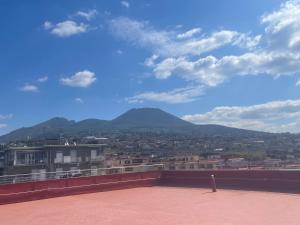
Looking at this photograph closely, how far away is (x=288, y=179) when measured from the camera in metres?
20.2

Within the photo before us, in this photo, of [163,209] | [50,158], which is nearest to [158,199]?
[163,209]

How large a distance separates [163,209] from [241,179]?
25.9 feet

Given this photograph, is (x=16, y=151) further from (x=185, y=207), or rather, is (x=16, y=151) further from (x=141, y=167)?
(x=185, y=207)

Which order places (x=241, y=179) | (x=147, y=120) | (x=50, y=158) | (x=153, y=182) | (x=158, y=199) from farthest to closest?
(x=147, y=120) → (x=50, y=158) → (x=153, y=182) → (x=241, y=179) → (x=158, y=199)

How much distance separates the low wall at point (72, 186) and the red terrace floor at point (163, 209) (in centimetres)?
63

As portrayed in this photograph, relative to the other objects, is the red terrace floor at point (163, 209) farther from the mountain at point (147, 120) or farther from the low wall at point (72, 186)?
the mountain at point (147, 120)

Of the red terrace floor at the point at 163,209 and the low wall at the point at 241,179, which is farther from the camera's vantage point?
the low wall at the point at 241,179

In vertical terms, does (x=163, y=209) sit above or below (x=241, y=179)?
below

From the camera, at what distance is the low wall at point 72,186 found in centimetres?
1948

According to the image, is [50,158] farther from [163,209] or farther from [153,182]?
[163,209]

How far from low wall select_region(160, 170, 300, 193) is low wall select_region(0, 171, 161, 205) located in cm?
145

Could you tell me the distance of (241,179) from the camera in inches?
880

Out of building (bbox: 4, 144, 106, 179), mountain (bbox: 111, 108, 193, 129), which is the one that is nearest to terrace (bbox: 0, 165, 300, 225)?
building (bbox: 4, 144, 106, 179)

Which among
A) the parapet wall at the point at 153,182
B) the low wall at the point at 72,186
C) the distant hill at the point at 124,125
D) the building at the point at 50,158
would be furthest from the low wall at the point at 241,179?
the distant hill at the point at 124,125
